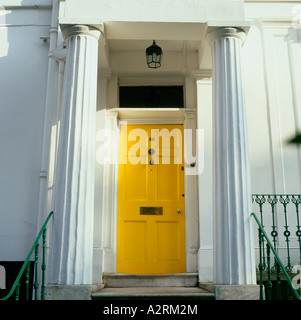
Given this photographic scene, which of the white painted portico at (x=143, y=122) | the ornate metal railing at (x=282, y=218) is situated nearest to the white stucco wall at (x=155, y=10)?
the white painted portico at (x=143, y=122)

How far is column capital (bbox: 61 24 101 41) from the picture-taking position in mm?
5303

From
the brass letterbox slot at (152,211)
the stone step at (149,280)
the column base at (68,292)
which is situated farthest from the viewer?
the brass letterbox slot at (152,211)

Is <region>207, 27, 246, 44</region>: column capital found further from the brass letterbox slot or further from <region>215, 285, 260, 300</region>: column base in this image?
<region>215, 285, 260, 300</region>: column base

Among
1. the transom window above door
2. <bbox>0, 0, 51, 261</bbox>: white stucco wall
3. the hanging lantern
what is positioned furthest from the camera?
the transom window above door

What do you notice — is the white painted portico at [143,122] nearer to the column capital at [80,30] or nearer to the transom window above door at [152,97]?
the column capital at [80,30]

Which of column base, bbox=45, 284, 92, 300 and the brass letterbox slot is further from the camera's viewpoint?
the brass letterbox slot

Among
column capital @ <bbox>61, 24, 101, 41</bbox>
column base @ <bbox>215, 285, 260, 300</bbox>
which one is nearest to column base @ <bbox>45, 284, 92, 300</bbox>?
column base @ <bbox>215, 285, 260, 300</bbox>

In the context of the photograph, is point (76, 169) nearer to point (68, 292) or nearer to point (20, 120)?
point (68, 292)

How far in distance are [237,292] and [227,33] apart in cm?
324

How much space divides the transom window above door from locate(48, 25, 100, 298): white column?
4.84ft

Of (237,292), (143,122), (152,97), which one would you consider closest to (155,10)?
(152,97)

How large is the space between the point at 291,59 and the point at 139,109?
2569 millimetres

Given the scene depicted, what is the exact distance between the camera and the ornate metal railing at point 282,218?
585 cm

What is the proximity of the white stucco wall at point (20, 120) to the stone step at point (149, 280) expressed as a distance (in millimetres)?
1349
